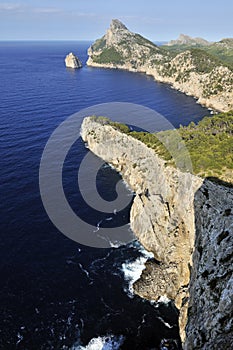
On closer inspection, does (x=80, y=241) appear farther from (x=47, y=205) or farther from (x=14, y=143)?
(x=14, y=143)

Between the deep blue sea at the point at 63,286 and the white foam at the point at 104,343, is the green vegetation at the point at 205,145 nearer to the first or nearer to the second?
the deep blue sea at the point at 63,286

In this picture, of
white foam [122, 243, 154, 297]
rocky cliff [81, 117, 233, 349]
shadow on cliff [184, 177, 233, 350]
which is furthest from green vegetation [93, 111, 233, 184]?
white foam [122, 243, 154, 297]

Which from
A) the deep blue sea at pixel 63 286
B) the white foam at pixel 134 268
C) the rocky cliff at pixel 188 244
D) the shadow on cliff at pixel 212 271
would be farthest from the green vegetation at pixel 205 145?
the white foam at pixel 134 268

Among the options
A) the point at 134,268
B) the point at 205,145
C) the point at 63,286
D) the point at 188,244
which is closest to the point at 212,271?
the point at 188,244

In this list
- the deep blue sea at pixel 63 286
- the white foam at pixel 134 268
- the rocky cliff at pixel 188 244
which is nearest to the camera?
the rocky cliff at pixel 188 244

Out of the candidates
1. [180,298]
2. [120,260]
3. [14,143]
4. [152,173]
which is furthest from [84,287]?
[14,143]
